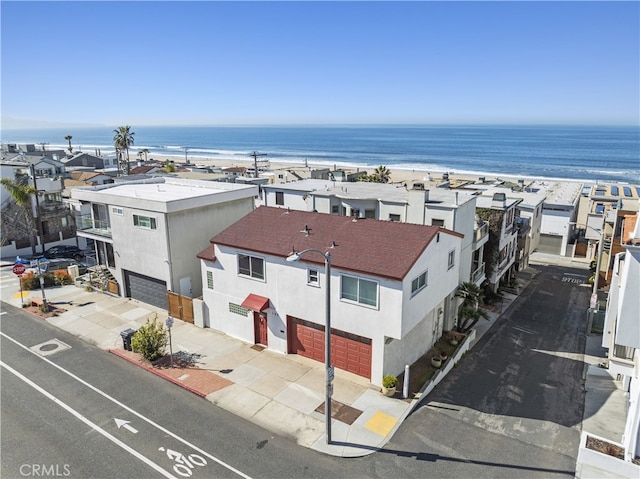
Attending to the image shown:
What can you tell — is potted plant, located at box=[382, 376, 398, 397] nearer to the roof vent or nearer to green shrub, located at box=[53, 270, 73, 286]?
the roof vent

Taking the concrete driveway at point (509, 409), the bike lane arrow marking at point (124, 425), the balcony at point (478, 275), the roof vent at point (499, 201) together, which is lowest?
the concrete driveway at point (509, 409)

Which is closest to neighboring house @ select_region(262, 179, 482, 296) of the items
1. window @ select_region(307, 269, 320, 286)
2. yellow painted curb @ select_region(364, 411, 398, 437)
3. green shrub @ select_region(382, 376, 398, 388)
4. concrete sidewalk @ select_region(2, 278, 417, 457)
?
window @ select_region(307, 269, 320, 286)

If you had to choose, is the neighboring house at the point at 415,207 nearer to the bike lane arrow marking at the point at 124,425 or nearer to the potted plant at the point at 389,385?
the potted plant at the point at 389,385

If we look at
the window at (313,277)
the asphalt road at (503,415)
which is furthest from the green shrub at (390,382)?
the window at (313,277)

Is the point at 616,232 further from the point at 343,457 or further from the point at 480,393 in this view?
the point at 343,457

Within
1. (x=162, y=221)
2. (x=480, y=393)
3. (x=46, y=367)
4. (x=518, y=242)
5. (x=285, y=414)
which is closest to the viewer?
(x=285, y=414)

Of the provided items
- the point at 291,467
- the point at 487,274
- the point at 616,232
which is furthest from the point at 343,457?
the point at 616,232

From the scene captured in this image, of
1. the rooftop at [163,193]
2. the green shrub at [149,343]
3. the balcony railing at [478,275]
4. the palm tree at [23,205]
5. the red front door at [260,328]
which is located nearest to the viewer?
the green shrub at [149,343]
